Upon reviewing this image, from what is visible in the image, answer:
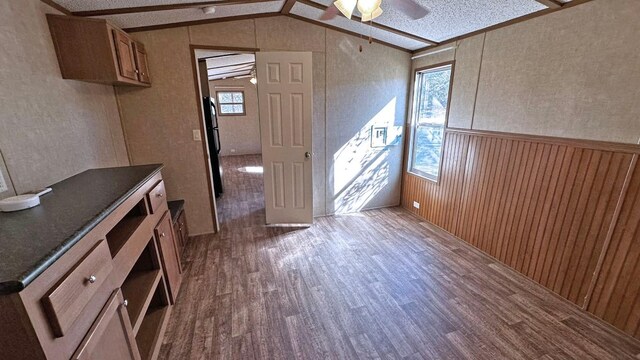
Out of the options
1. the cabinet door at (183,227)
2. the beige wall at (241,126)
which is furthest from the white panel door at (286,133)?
the beige wall at (241,126)

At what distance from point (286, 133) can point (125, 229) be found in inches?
77.5

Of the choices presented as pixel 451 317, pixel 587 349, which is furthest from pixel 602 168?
pixel 451 317

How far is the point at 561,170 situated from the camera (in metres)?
2.09

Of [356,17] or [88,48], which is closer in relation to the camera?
[88,48]

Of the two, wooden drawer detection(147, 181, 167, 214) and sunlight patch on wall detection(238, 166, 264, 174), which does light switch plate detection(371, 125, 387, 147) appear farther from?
sunlight patch on wall detection(238, 166, 264, 174)

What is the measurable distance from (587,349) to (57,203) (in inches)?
125

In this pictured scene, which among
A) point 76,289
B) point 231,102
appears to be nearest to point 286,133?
point 76,289

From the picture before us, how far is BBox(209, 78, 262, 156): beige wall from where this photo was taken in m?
7.93

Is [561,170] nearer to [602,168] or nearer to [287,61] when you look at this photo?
[602,168]

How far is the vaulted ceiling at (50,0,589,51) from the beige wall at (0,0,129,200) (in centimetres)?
40

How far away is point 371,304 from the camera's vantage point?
6.88ft

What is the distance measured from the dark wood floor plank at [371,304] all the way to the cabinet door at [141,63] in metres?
1.79

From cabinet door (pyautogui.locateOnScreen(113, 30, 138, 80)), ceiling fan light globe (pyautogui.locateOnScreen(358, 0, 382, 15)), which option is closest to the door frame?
cabinet door (pyautogui.locateOnScreen(113, 30, 138, 80))

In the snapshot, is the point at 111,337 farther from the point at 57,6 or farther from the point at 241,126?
the point at 241,126
